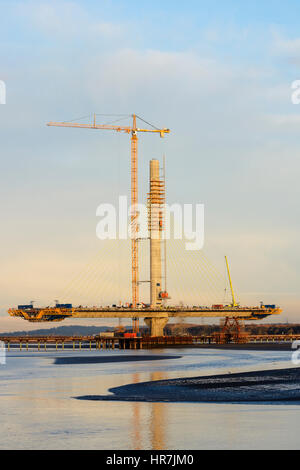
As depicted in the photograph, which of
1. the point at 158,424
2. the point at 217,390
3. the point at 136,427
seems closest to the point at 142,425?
the point at 136,427

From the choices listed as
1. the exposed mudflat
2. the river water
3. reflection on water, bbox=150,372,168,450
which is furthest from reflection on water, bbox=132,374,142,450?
the exposed mudflat

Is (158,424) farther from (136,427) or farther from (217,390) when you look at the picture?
(217,390)

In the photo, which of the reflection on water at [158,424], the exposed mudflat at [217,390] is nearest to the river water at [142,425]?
the reflection on water at [158,424]

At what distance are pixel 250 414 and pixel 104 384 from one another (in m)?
28.8

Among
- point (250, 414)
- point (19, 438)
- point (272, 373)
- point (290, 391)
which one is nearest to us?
point (19, 438)

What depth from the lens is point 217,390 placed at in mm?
58469

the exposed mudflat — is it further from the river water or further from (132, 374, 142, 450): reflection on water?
(132, 374, 142, 450): reflection on water

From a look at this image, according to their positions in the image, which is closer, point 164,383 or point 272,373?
point 164,383

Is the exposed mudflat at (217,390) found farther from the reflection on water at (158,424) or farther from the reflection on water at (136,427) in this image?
the reflection on water at (158,424)

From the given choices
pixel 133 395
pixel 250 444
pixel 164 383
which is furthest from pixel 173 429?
pixel 164 383

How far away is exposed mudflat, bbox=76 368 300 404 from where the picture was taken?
5212 cm
